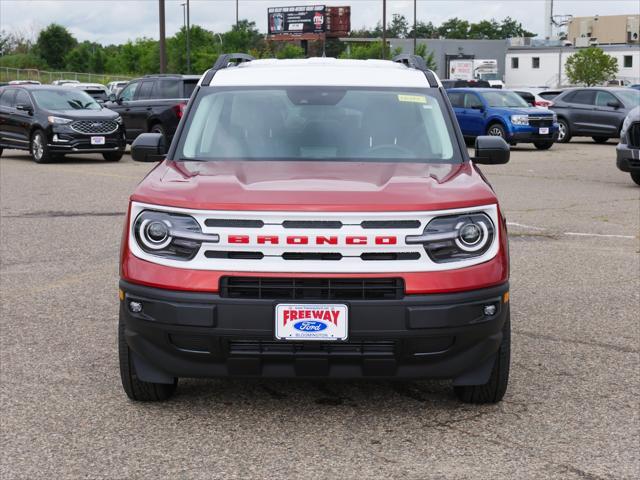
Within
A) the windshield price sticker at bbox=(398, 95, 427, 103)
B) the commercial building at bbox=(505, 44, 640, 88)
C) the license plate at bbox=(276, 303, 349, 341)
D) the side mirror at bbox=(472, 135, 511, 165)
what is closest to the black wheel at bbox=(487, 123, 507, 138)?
the side mirror at bbox=(472, 135, 511, 165)

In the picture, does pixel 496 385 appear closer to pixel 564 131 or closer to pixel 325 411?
pixel 325 411

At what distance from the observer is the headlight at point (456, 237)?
14.6 ft

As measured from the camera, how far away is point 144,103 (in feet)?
77.2

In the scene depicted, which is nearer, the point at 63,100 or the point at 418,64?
the point at 418,64

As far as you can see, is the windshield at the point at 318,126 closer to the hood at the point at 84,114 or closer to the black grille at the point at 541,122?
the hood at the point at 84,114

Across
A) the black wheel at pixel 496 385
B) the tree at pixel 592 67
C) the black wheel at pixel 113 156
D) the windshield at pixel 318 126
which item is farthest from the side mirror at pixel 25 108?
the tree at pixel 592 67

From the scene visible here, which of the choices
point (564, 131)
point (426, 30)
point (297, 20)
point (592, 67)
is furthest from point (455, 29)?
point (564, 131)

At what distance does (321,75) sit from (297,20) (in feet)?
390

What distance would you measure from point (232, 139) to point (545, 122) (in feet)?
69.5

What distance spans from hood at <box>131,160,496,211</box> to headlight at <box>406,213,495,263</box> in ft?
0.23

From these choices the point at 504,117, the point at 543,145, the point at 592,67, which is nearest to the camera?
the point at 504,117

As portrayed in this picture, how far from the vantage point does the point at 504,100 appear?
2664 cm

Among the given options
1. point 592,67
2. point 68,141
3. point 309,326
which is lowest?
point 309,326

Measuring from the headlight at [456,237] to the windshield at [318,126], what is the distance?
989 mm
